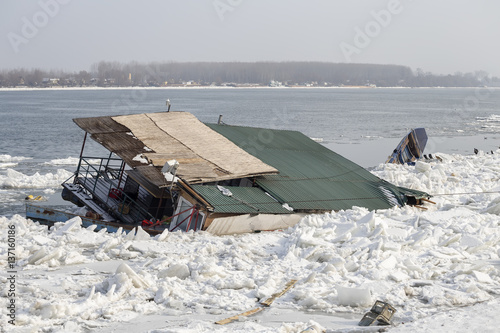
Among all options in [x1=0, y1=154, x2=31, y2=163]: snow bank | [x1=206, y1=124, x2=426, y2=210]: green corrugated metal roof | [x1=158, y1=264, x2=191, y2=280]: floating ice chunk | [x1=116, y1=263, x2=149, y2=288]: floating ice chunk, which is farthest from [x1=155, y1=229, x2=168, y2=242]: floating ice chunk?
[x1=0, y1=154, x2=31, y2=163]: snow bank

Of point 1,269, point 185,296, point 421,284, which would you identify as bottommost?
point 1,269

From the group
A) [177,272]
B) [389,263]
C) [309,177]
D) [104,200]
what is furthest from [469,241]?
[104,200]

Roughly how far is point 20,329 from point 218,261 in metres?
4.88

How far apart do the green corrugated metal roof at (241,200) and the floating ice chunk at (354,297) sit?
5.46 meters

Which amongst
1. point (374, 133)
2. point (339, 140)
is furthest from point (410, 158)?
point (374, 133)

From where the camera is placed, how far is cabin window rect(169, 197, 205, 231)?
1560cm

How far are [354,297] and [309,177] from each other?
32.7 feet

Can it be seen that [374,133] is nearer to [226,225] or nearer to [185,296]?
[226,225]

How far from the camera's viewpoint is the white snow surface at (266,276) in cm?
946

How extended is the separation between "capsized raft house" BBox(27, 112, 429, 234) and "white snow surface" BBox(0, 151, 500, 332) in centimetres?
97

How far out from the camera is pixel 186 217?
15.9m

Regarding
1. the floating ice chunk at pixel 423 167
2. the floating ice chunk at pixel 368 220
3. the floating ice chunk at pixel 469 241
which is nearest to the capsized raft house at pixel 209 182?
the floating ice chunk at pixel 368 220

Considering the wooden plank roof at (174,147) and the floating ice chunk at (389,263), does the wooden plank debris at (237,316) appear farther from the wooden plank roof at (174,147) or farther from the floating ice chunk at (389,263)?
the wooden plank roof at (174,147)

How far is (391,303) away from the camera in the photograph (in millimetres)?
10648
